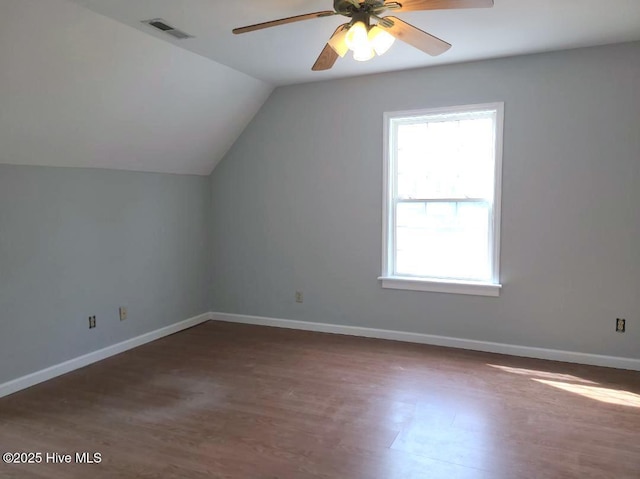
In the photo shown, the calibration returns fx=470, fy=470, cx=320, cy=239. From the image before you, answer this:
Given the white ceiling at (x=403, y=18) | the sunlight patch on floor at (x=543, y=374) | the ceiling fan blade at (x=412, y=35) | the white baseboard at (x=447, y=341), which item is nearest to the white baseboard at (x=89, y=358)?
the white baseboard at (x=447, y=341)

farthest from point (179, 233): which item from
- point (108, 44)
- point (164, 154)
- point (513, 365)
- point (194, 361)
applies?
point (513, 365)

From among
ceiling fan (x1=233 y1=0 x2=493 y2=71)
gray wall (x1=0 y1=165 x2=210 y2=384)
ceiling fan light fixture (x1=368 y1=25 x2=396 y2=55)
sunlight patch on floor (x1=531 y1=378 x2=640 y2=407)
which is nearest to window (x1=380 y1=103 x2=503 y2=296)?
sunlight patch on floor (x1=531 y1=378 x2=640 y2=407)

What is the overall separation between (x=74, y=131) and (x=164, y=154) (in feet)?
3.30

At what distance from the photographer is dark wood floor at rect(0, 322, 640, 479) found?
235 centimetres

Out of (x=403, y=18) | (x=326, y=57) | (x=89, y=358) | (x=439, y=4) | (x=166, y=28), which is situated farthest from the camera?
(x=89, y=358)

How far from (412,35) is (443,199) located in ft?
6.43

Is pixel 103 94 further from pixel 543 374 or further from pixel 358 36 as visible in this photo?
pixel 543 374

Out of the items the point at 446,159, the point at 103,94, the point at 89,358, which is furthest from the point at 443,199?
the point at 89,358

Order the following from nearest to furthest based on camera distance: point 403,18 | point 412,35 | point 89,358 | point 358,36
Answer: point 358,36, point 412,35, point 403,18, point 89,358

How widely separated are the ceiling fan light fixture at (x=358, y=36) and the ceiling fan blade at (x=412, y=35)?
0.09 metres

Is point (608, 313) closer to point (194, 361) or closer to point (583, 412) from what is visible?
point (583, 412)

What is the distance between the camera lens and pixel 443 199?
4.11m

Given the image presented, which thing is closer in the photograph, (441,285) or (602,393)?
(602,393)

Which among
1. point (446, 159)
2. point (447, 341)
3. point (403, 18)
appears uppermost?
point (403, 18)
